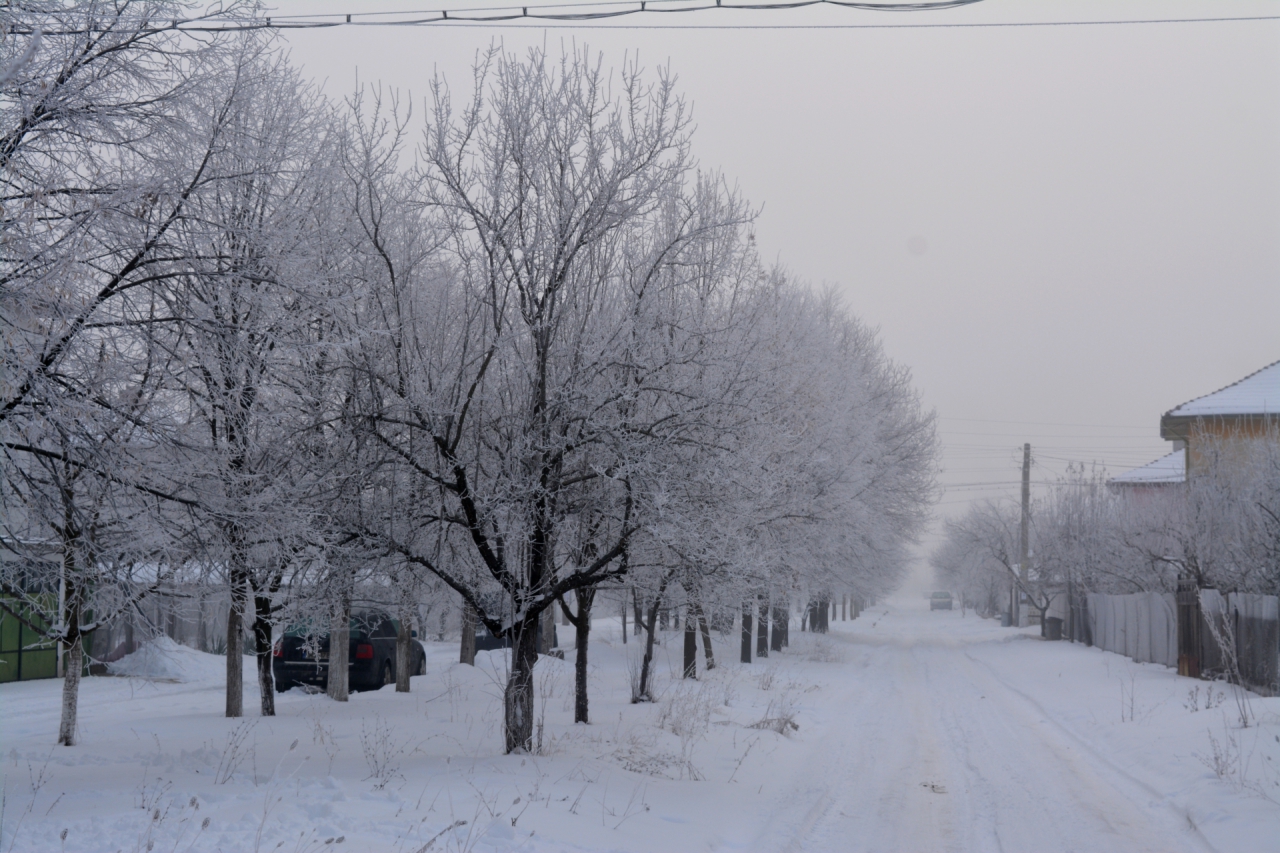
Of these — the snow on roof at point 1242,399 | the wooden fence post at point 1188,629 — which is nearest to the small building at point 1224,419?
the snow on roof at point 1242,399

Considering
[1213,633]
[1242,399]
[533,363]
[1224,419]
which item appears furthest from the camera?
[1242,399]

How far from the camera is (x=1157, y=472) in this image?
49281 mm

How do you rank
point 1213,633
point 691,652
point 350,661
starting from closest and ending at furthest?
point 1213,633
point 350,661
point 691,652

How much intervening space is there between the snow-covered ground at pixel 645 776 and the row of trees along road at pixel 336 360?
4.32 ft

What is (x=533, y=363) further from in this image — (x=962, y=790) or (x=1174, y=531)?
(x=1174, y=531)

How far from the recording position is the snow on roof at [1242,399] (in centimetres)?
3189

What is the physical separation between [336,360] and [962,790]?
7198mm

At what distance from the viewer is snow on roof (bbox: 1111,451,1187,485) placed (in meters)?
45.7

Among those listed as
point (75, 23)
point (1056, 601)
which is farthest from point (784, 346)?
point (1056, 601)

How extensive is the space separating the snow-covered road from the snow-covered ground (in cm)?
4

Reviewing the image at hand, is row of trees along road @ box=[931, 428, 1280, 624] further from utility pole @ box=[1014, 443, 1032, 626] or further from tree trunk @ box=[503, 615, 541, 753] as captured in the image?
tree trunk @ box=[503, 615, 541, 753]

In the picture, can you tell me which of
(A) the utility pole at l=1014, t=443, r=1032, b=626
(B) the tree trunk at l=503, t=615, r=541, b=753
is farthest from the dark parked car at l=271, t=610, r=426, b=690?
(A) the utility pole at l=1014, t=443, r=1032, b=626

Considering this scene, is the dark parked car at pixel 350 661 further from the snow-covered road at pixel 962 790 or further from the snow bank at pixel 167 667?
the snow-covered road at pixel 962 790

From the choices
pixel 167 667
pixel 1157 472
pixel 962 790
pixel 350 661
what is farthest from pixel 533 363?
pixel 1157 472
